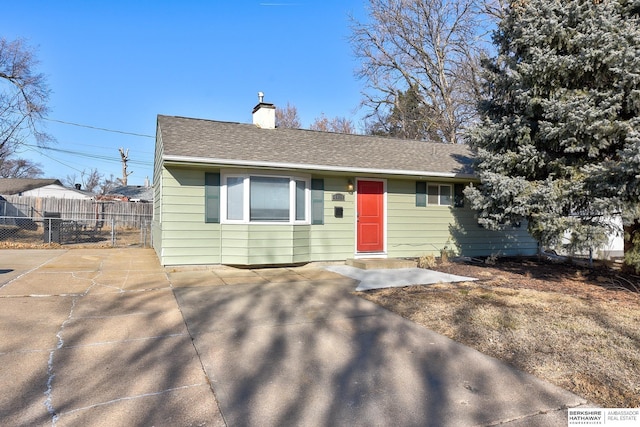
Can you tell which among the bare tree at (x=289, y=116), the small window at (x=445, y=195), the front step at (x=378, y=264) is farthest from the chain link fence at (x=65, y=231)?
the bare tree at (x=289, y=116)

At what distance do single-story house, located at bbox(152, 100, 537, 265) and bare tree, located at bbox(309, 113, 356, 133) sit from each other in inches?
875

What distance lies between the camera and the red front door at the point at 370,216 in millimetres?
9547

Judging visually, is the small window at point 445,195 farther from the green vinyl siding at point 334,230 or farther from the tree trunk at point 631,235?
the tree trunk at point 631,235

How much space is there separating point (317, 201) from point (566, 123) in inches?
201

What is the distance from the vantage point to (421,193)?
33.2 feet

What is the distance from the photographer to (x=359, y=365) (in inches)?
134

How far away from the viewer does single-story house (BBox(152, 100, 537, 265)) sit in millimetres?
8062

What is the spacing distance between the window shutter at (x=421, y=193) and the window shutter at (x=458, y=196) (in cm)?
95

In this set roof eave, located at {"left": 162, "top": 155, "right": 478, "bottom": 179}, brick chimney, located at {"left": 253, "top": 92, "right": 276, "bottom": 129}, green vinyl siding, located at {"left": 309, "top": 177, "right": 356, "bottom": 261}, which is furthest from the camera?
brick chimney, located at {"left": 253, "top": 92, "right": 276, "bottom": 129}

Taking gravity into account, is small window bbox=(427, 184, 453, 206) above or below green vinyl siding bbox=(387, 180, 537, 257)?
above

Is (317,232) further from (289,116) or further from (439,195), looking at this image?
(289,116)

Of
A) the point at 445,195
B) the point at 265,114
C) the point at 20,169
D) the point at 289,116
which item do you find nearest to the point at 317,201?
the point at 265,114

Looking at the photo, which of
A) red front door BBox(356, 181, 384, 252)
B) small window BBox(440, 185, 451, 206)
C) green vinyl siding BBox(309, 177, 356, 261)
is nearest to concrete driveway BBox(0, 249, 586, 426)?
green vinyl siding BBox(309, 177, 356, 261)

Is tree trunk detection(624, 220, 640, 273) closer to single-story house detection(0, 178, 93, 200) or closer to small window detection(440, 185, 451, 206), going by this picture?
small window detection(440, 185, 451, 206)
